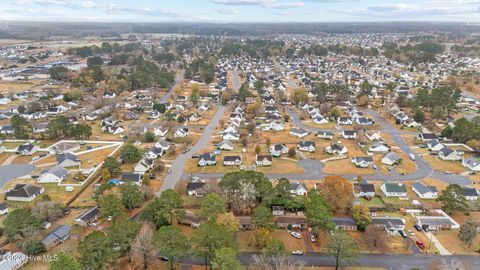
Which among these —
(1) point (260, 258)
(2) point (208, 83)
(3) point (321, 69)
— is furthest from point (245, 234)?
(3) point (321, 69)

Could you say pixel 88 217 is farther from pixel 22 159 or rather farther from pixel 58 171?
pixel 22 159

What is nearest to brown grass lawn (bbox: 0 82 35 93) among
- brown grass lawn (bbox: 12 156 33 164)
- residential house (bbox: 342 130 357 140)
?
brown grass lawn (bbox: 12 156 33 164)

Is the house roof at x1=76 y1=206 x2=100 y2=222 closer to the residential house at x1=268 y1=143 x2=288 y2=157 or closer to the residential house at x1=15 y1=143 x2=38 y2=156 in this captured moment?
the residential house at x1=15 y1=143 x2=38 y2=156

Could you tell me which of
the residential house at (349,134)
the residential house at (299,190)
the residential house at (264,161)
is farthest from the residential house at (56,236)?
the residential house at (349,134)

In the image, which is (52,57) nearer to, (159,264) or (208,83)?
(208,83)

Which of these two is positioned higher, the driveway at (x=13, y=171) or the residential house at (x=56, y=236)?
the residential house at (x=56, y=236)

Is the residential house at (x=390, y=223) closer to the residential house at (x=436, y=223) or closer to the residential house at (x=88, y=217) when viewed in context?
the residential house at (x=436, y=223)

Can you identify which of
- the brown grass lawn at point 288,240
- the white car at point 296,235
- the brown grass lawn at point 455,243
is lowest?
the brown grass lawn at point 288,240
